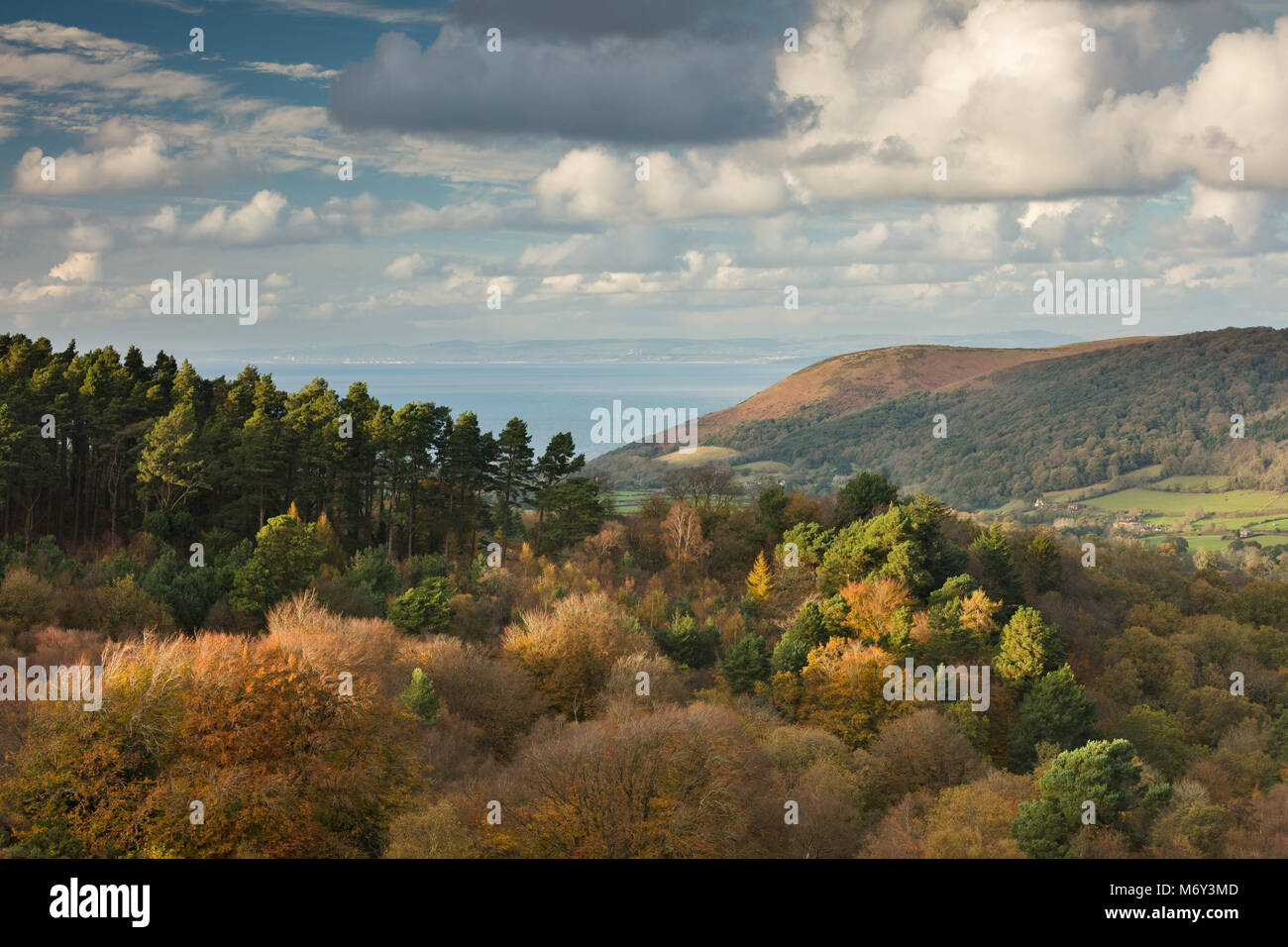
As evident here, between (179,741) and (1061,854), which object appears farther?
(1061,854)

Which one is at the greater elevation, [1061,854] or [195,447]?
[195,447]

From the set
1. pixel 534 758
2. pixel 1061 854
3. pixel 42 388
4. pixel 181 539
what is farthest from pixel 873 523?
pixel 42 388

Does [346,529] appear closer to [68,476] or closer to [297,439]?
[297,439]

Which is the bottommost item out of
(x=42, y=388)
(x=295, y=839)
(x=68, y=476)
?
(x=295, y=839)

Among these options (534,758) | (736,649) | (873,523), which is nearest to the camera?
(534,758)
